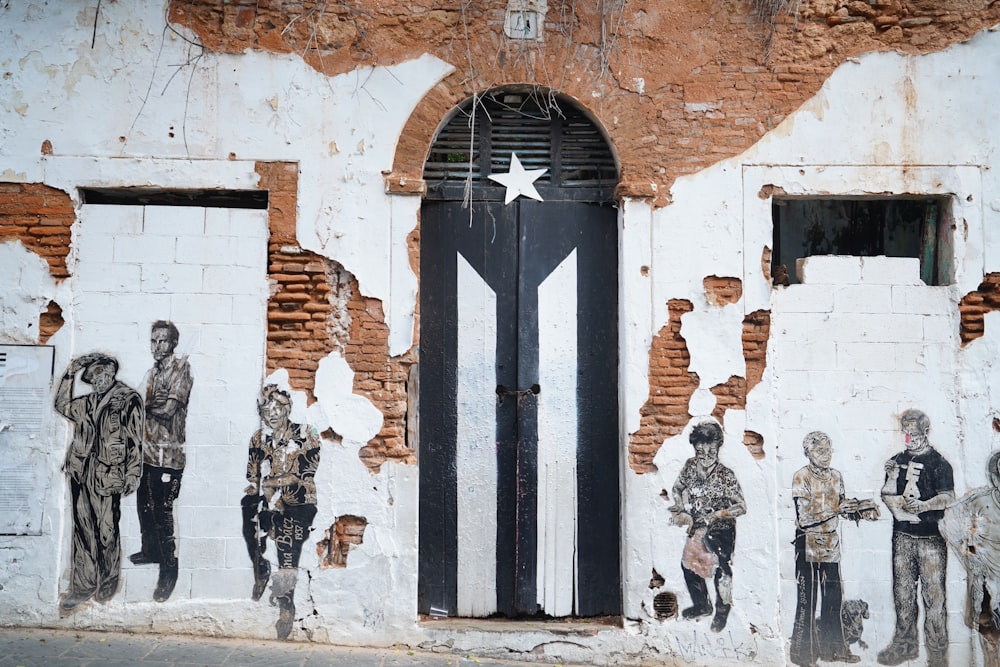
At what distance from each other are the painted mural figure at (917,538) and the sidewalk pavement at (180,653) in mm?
2376

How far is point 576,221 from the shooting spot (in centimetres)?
546

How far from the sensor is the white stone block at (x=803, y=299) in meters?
5.24

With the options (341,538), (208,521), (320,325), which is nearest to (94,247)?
(320,325)

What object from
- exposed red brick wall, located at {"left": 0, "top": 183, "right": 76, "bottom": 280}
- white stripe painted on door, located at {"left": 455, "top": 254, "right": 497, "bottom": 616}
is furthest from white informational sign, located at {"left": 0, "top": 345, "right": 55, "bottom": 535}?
white stripe painted on door, located at {"left": 455, "top": 254, "right": 497, "bottom": 616}

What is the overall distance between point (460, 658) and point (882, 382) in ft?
10.5

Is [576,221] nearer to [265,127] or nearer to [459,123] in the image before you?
[459,123]

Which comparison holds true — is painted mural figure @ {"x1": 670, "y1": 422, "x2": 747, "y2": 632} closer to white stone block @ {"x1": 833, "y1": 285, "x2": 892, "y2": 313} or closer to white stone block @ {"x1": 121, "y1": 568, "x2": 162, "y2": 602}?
white stone block @ {"x1": 833, "y1": 285, "x2": 892, "y2": 313}

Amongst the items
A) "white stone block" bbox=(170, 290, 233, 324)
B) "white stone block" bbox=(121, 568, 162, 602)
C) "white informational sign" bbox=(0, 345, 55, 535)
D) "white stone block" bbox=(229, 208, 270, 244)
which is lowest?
"white stone block" bbox=(121, 568, 162, 602)

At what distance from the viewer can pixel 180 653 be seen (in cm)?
474

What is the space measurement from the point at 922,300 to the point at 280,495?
4307mm

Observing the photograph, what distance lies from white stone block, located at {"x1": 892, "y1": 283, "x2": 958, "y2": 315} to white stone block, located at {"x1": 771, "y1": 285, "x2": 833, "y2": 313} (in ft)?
1.44

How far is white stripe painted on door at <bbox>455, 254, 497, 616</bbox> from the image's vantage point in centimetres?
529

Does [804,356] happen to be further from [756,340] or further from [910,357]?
[910,357]

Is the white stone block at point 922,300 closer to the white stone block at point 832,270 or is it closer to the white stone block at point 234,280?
the white stone block at point 832,270
